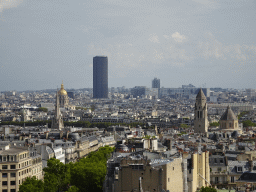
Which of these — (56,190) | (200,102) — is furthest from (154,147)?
(200,102)

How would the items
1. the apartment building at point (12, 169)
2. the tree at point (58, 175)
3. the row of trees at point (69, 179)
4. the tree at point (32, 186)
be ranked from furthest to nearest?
the apartment building at point (12, 169)
the tree at point (58, 175)
the row of trees at point (69, 179)
the tree at point (32, 186)

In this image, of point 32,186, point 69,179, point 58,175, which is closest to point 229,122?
point 58,175

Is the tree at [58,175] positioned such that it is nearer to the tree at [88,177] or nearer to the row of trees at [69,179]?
the row of trees at [69,179]

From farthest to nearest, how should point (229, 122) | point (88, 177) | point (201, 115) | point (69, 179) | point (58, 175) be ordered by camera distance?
point (229, 122)
point (201, 115)
point (58, 175)
point (69, 179)
point (88, 177)

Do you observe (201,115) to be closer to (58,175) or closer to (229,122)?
(229,122)

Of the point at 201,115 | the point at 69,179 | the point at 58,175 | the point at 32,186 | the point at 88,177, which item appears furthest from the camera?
the point at 201,115

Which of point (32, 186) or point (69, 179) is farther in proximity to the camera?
point (69, 179)

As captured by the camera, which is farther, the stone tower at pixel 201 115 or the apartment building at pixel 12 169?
the stone tower at pixel 201 115

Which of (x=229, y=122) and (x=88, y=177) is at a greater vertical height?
(x=229, y=122)

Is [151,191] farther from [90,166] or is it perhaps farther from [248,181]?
[90,166]

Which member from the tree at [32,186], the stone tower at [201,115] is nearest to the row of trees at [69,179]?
the tree at [32,186]
